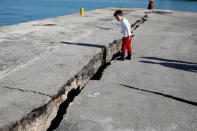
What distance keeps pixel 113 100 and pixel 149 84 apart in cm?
88

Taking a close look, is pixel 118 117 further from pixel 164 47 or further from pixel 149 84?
pixel 164 47

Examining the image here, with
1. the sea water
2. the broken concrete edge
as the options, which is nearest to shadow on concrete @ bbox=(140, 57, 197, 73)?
the broken concrete edge

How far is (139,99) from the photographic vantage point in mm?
2756

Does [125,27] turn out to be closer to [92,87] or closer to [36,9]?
[92,87]

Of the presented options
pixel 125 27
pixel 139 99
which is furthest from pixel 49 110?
pixel 125 27

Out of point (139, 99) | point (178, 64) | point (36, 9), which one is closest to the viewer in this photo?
point (139, 99)

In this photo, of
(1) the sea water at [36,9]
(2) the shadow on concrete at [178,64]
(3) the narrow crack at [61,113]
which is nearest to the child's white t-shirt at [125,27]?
(2) the shadow on concrete at [178,64]

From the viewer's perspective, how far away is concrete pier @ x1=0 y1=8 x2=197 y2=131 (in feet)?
7.35

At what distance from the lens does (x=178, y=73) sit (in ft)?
13.0

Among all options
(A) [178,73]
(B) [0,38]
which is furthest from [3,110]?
(B) [0,38]

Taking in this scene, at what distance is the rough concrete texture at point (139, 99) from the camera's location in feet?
7.27

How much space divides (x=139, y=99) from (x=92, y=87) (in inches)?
27.2

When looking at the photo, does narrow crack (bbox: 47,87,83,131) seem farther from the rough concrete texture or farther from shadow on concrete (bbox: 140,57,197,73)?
shadow on concrete (bbox: 140,57,197,73)

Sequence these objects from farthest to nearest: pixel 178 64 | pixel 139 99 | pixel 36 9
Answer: pixel 36 9 → pixel 178 64 → pixel 139 99
